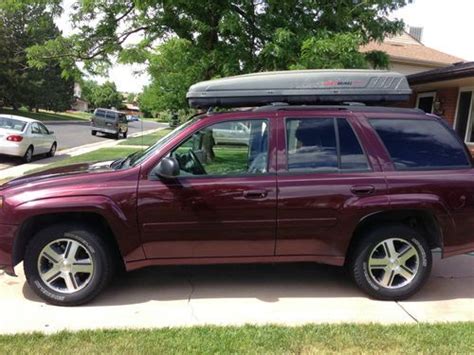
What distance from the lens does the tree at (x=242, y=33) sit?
9906mm

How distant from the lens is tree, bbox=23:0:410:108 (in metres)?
9.91

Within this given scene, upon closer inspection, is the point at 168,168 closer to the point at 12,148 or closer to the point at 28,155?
the point at 12,148

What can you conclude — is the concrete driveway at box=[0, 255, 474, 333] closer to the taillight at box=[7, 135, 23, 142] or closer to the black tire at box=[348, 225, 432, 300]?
the black tire at box=[348, 225, 432, 300]

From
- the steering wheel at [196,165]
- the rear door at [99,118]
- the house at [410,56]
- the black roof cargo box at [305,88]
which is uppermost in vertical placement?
the house at [410,56]

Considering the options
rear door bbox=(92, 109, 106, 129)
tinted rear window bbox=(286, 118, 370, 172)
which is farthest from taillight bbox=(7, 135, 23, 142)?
rear door bbox=(92, 109, 106, 129)

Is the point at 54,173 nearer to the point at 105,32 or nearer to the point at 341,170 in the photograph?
the point at 341,170

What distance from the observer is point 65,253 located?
4430mm

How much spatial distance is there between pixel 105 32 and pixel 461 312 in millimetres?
11595

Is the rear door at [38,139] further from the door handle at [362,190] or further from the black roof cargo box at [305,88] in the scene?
the door handle at [362,190]

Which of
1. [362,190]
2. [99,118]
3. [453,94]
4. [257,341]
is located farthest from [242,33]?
[99,118]

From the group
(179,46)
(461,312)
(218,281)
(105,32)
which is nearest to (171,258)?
(218,281)

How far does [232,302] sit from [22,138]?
42.8 feet

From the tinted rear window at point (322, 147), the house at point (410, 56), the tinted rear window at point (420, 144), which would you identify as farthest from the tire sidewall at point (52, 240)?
the house at point (410, 56)

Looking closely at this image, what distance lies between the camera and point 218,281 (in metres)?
5.12
